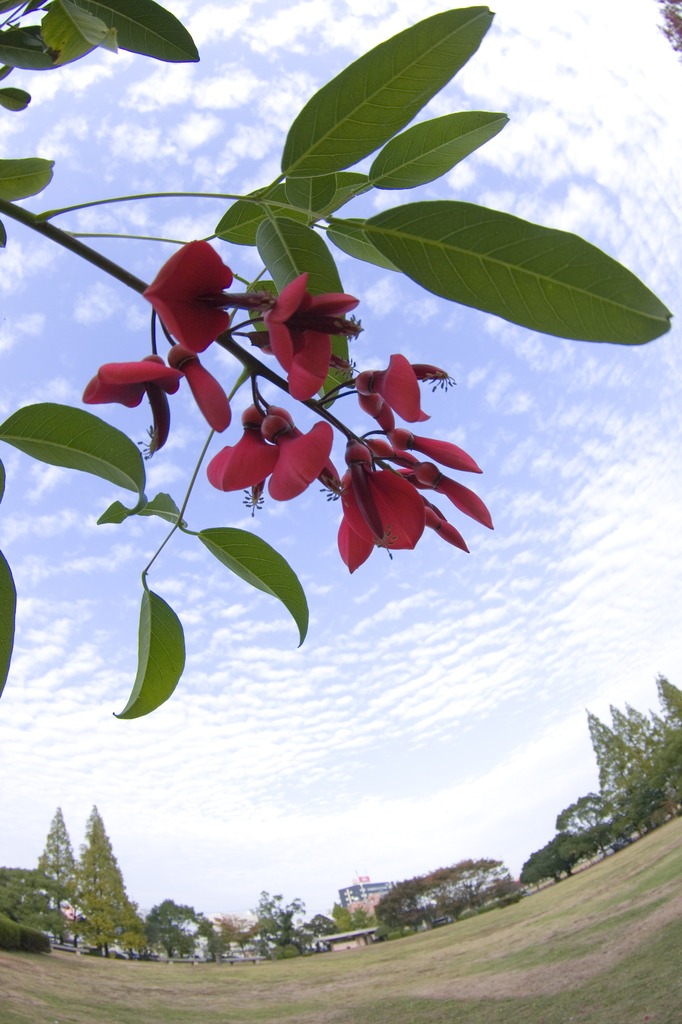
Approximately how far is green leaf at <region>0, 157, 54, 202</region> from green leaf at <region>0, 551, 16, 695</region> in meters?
0.22

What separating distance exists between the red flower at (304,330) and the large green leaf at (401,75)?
106 mm

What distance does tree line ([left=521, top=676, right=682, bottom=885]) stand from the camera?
75.6 feet

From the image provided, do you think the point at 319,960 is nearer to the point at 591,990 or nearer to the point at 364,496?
the point at 591,990

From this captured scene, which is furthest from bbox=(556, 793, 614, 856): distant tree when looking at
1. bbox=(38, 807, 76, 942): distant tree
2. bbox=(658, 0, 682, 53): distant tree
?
bbox=(658, 0, 682, 53): distant tree

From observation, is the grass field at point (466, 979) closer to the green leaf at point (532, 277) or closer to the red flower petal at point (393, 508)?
the red flower petal at point (393, 508)

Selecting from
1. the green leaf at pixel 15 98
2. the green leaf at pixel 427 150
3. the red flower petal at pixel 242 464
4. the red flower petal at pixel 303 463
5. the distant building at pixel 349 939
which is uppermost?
the green leaf at pixel 15 98

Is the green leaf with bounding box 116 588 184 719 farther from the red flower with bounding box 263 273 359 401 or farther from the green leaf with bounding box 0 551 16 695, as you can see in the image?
the red flower with bounding box 263 273 359 401

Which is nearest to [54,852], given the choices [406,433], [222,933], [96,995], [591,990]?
[222,933]

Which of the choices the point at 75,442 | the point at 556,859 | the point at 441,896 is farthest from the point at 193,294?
the point at 441,896

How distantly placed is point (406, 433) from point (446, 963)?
15.8 m

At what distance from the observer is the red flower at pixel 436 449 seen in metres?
0.42

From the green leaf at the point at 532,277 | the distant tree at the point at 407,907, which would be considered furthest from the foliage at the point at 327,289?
the distant tree at the point at 407,907

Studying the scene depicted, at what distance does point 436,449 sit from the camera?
42cm

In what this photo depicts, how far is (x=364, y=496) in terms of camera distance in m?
0.39
